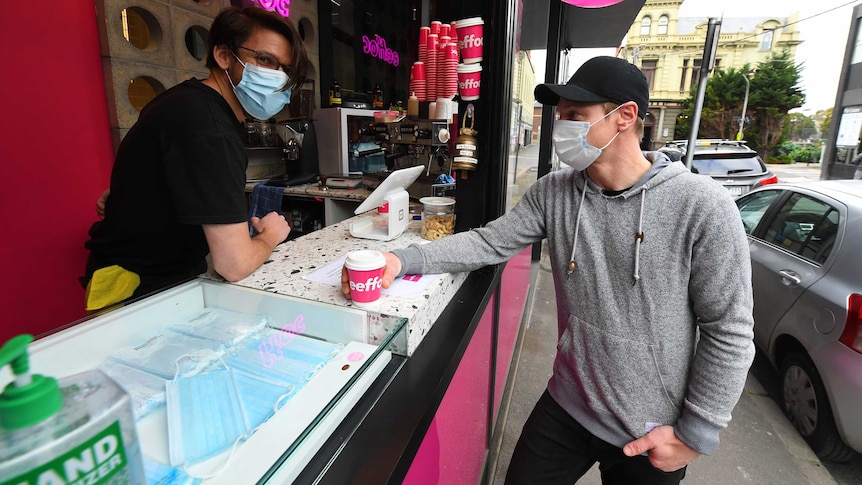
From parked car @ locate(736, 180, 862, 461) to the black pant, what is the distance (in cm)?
182

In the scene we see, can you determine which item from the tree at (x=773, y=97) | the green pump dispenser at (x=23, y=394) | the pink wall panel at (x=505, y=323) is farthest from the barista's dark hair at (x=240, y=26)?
the tree at (x=773, y=97)

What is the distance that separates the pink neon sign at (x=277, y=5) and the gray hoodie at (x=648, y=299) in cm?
272

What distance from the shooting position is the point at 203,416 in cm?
81

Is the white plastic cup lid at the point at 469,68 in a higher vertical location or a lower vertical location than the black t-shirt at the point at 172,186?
higher

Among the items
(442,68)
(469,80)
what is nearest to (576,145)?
(469,80)

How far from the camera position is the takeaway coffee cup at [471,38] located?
1725 millimetres

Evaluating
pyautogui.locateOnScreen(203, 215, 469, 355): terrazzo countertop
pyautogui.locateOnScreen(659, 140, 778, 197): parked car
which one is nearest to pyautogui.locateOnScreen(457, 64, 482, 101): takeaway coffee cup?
pyautogui.locateOnScreen(203, 215, 469, 355): terrazzo countertop

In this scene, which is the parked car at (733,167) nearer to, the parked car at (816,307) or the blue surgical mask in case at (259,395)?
the parked car at (816,307)

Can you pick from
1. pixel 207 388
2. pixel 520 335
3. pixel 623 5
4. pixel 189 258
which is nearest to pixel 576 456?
pixel 207 388

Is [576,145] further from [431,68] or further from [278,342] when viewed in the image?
[431,68]

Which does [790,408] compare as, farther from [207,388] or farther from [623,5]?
[623,5]

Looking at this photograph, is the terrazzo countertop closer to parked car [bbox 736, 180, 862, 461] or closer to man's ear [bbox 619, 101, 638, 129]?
man's ear [bbox 619, 101, 638, 129]

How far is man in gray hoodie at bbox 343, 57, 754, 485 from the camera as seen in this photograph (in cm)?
110

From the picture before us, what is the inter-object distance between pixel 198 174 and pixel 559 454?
55.6 inches
